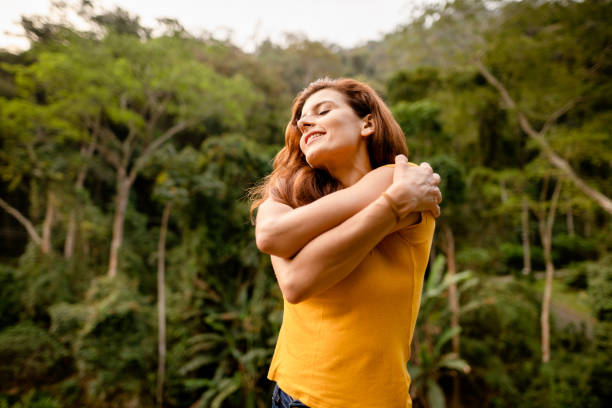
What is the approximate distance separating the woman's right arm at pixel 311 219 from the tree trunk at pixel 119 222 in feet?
35.1

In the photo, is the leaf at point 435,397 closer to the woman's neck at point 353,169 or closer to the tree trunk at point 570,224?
the woman's neck at point 353,169

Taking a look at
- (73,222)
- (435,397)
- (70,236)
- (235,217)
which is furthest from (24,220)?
(435,397)

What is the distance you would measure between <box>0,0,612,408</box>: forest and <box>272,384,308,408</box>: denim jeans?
203 inches

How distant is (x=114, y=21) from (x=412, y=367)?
1619cm

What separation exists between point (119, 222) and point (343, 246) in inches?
465

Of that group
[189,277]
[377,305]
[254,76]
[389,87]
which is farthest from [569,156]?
[254,76]

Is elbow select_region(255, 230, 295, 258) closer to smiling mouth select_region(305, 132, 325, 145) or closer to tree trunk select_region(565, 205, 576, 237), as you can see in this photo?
smiling mouth select_region(305, 132, 325, 145)

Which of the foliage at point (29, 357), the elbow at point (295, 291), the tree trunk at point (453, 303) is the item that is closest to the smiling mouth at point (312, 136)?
the elbow at point (295, 291)

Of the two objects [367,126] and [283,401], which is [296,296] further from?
[367,126]

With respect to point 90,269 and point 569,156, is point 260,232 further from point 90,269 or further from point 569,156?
point 90,269

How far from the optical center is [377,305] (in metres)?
0.89

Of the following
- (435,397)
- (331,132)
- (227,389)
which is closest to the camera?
(331,132)

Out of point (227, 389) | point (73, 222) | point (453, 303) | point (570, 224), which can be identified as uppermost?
point (73, 222)

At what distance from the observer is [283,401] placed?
99 cm
